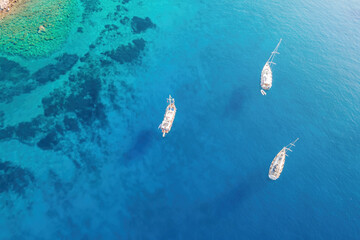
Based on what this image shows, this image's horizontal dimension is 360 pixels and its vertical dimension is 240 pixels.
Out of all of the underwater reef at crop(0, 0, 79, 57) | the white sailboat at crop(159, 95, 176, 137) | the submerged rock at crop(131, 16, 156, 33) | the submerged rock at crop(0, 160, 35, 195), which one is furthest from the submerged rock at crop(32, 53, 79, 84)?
the white sailboat at crop(159, 95, 176, 137)

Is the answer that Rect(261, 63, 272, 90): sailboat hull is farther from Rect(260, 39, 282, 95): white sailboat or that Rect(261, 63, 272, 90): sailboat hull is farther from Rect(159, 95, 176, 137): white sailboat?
Rect(159, 95, 176, 137): white sailboat

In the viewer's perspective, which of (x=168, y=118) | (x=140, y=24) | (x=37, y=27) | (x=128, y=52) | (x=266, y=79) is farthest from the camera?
(x=140, y=24)

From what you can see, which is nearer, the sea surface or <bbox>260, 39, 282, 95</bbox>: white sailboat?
the sea surface

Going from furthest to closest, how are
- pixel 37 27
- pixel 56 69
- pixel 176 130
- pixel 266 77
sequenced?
pixel 37 27
pixel 266 77
pixel 56 69
pixel 176 130

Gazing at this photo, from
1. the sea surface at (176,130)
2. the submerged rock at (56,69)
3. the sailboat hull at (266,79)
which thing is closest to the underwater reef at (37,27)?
the sea surface at (176,130)

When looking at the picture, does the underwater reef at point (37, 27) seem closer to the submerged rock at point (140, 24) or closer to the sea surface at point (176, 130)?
the sea surface at point (176, 130)

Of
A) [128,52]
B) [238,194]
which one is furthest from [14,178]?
[238,194]

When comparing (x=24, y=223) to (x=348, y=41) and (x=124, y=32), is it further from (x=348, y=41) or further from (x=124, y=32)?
(x=348, y=41)

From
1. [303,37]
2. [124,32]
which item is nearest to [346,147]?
[303,37]

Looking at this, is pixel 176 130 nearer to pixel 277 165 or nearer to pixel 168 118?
pixel 168 118
